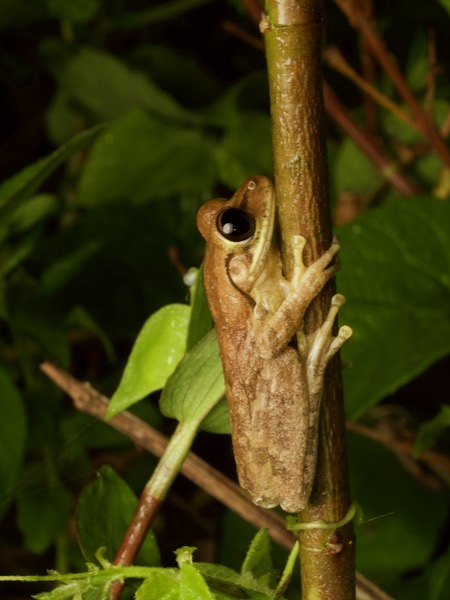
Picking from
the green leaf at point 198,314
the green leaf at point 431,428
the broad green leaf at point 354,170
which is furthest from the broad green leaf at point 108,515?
the broad green leaf at point 354,170

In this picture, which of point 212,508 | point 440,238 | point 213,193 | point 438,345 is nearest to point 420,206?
point 440,238

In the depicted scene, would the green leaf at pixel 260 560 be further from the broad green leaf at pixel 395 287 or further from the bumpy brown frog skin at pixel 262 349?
the broad green leaf at pixel 395 287

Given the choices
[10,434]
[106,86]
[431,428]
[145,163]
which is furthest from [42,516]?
[106,86]

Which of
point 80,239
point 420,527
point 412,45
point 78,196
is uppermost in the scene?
point 412,45

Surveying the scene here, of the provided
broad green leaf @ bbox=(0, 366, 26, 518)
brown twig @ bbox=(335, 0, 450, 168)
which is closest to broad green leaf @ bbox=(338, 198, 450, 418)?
brown twig @ bbox=(335, 0, 450, 168)

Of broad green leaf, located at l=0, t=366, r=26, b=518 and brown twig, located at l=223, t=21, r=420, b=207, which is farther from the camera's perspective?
brown twig, located at l=223, t=21, r=420, b=207

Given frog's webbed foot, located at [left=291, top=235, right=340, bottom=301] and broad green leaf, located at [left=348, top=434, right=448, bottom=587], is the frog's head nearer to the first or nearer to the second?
frog's webbed foot, located at [left=291, top=235, right=340, bottom=301]

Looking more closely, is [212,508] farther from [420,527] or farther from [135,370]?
[135,370]

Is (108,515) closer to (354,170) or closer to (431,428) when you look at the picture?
(431,428)
